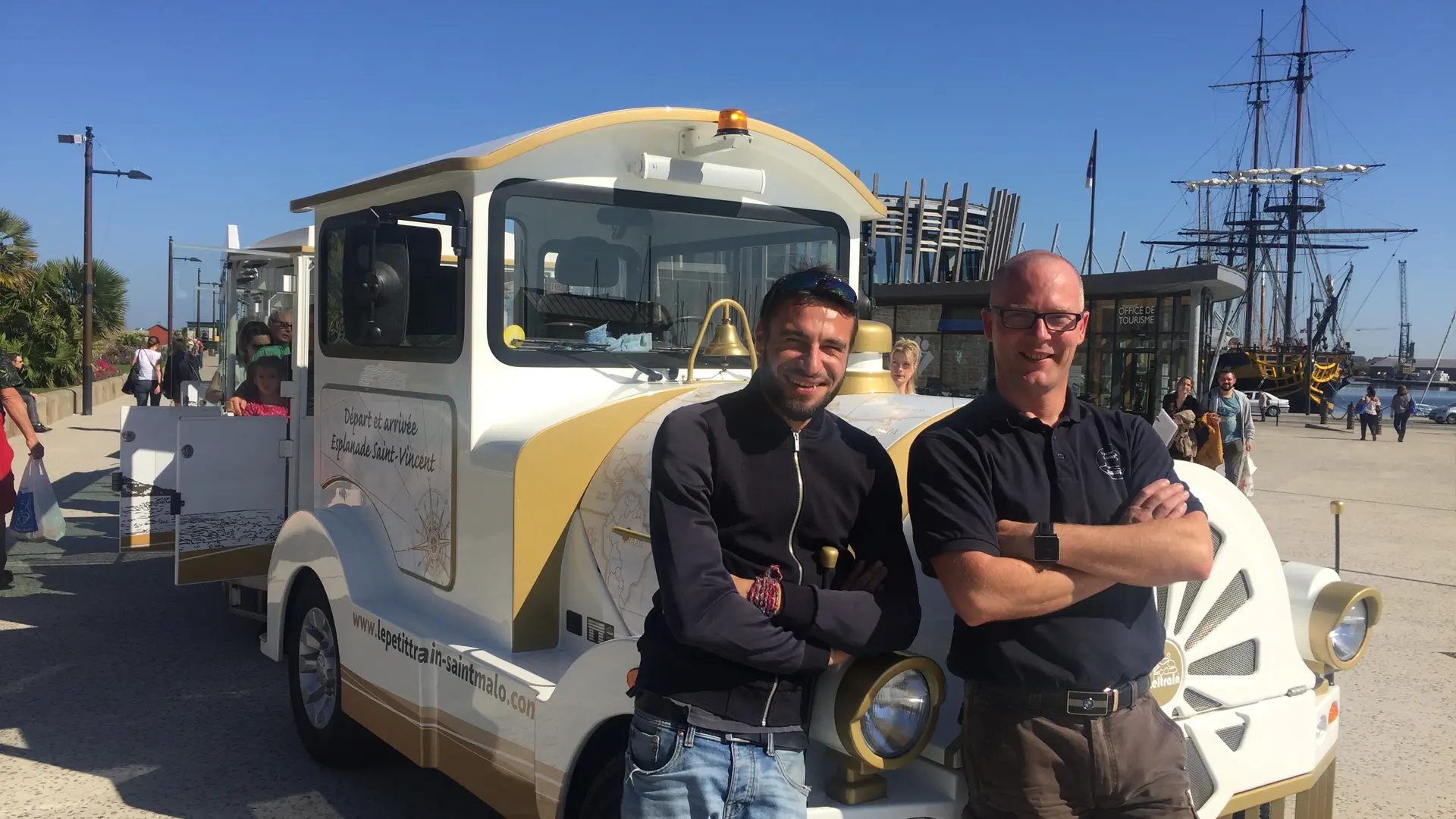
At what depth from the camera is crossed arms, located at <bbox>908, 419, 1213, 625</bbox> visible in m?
1.91

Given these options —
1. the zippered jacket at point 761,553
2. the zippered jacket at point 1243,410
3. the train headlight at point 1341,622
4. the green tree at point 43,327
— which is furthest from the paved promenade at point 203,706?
the green tree at point 43,327

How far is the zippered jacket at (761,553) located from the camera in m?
1.85

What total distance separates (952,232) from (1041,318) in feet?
66.6

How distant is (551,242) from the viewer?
11.6 feet

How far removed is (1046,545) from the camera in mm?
1912

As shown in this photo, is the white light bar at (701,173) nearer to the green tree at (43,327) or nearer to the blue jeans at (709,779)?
the blue jeans at (709,779)

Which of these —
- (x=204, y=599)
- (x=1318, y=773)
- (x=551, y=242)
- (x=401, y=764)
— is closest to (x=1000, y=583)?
(x=1318, y=773)

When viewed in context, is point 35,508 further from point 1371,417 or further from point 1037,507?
point 1371,417

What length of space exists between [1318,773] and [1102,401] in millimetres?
17791

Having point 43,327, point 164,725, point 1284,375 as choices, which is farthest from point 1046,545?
point 1284,375

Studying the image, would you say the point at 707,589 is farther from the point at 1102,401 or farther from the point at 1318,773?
the point at 1102,401

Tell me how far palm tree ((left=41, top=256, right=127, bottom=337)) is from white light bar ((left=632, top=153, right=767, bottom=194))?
25908 mm

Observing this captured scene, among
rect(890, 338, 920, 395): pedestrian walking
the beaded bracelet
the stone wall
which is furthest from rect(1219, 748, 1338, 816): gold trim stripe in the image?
the stone wall

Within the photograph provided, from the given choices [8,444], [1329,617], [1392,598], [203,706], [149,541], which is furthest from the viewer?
[1392,598]
